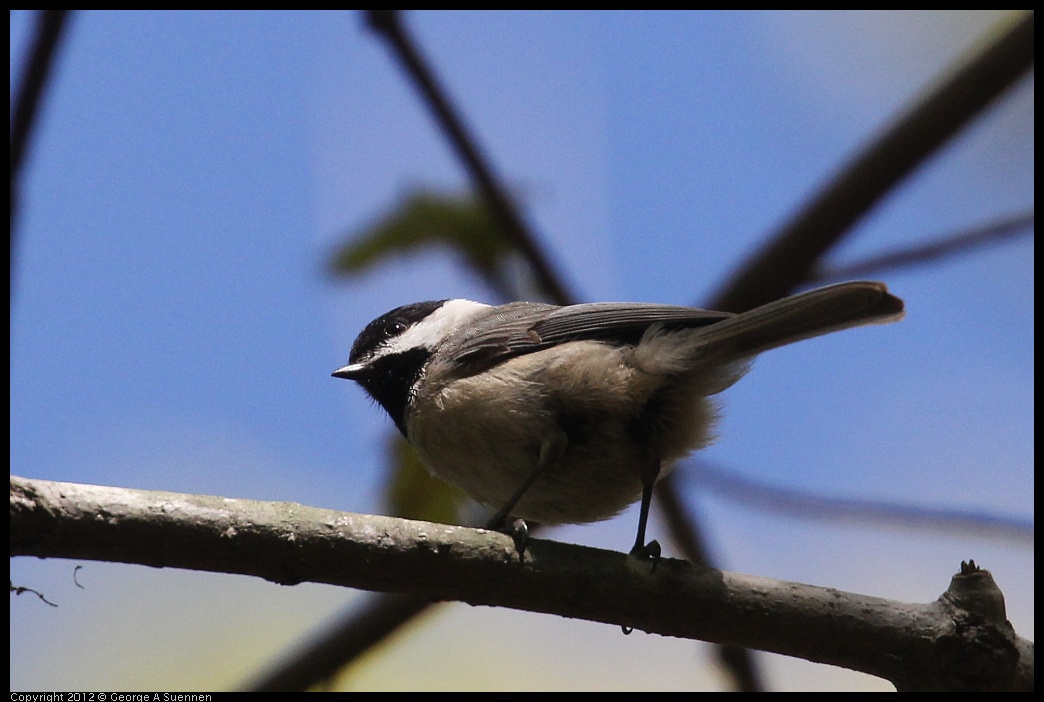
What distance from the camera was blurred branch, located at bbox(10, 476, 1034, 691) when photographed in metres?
2.02

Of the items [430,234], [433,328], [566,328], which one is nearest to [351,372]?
[433,328]

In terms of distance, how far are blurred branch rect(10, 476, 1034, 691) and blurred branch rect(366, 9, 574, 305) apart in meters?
1.56

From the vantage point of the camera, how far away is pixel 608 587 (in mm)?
2238

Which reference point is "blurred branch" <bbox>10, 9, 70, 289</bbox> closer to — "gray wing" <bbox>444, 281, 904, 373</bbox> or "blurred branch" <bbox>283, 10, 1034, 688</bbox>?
"blurred branch" <bbox>283, 10, 1034, 688</bbox>

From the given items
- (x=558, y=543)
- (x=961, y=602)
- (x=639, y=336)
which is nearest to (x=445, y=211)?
(x=639, y=336)

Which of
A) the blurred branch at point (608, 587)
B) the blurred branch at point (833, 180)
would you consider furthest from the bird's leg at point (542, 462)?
the blurred branch at point (833, 180)

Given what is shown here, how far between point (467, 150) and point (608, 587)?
6.25 ft

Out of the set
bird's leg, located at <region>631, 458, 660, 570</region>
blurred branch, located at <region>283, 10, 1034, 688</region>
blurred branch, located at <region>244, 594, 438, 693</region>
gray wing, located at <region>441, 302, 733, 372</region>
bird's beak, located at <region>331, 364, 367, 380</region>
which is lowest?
blurred branch, located at <region>244, 594, 438, 693</region>

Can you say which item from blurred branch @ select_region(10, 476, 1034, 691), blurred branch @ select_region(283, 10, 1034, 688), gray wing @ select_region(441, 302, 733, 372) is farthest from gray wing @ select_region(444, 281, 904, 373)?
blurred branch @ select_region(10, 476, 1034, 691)

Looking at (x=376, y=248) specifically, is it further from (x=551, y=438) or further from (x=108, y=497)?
(x=108, y=497)

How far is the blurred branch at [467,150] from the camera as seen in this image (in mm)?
3336

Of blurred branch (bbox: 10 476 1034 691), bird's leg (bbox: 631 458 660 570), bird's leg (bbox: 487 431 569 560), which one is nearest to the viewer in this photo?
blurred branch (bbox: 10 476 1034 691)

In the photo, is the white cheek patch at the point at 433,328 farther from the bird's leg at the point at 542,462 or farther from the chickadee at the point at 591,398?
the bird's leg at the point at 542,462

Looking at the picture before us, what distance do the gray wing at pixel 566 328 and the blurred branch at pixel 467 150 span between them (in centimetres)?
38
